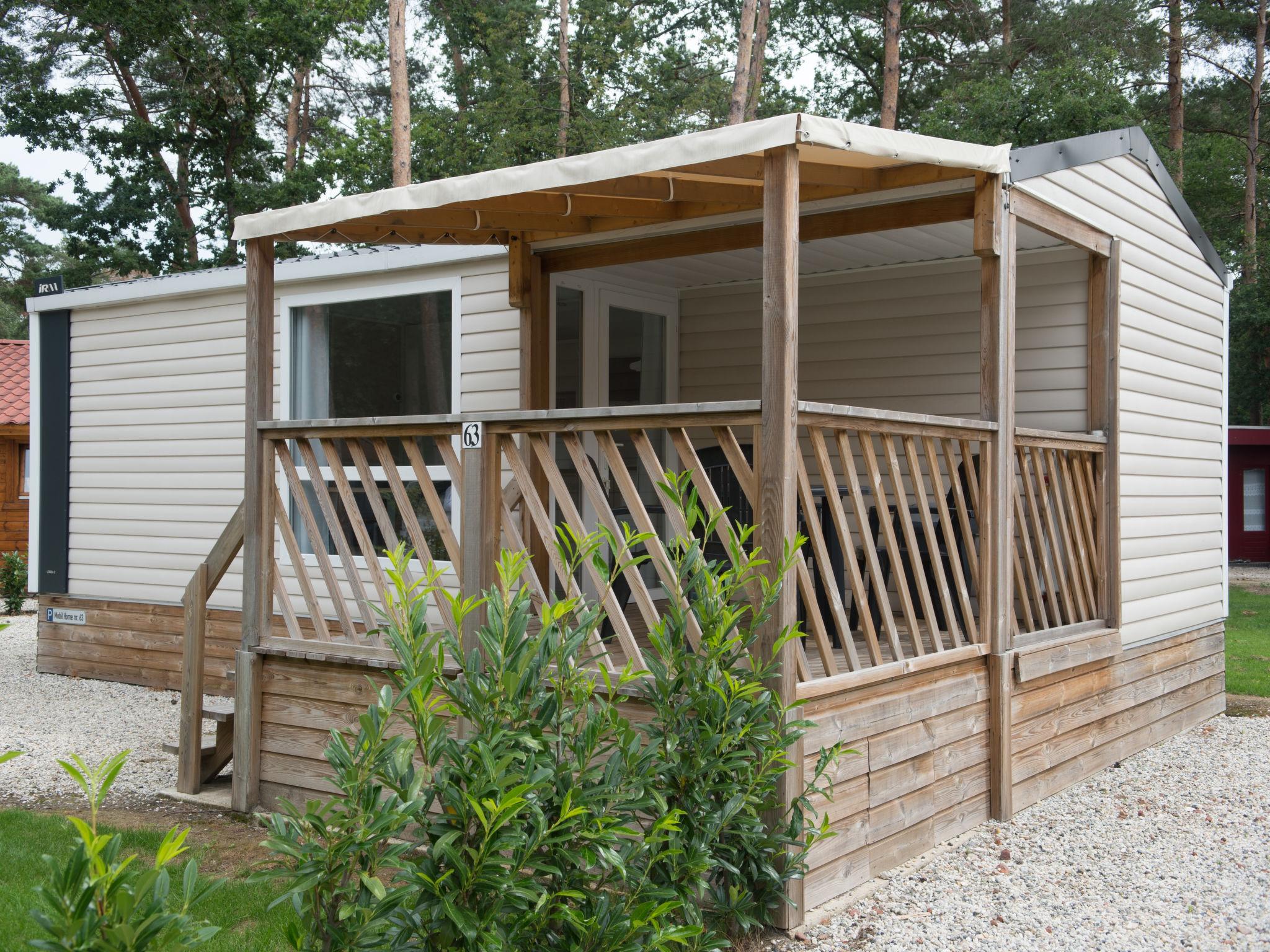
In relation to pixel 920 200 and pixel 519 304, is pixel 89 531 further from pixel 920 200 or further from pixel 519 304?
pixel 920 200

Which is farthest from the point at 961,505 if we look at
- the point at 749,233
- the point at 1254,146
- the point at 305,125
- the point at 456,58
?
the point at 1254,146

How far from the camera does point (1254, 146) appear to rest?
21641 mm

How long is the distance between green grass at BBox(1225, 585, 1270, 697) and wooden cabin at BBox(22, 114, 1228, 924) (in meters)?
1.77

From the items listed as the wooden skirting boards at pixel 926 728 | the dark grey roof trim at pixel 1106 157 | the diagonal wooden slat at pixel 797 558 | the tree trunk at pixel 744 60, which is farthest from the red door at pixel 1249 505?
the diagonal wooden slat at pixel 797 558

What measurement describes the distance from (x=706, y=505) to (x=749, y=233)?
2.33 meters

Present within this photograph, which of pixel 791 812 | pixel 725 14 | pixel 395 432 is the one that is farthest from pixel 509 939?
pixel 725 14

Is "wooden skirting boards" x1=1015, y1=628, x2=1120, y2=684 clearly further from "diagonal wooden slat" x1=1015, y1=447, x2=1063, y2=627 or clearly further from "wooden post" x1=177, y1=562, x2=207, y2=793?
"wooden post" x1=177, y1=562, x2=207, y2=793

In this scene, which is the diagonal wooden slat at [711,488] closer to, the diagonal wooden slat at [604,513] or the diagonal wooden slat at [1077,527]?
the diagonal wooden slat at [604,513]

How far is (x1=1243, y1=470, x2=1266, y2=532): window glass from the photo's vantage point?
781 inches

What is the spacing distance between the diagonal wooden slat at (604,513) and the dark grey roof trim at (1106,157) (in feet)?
7.08

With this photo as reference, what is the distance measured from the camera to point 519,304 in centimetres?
626

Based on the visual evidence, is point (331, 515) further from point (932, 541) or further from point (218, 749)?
point (932, 541)

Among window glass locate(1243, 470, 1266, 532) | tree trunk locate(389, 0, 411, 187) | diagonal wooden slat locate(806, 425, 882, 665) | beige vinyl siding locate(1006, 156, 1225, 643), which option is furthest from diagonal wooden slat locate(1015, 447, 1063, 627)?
window glass locate(1243, 470, 1266, 532)

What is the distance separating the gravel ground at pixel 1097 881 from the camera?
3.75 meters
